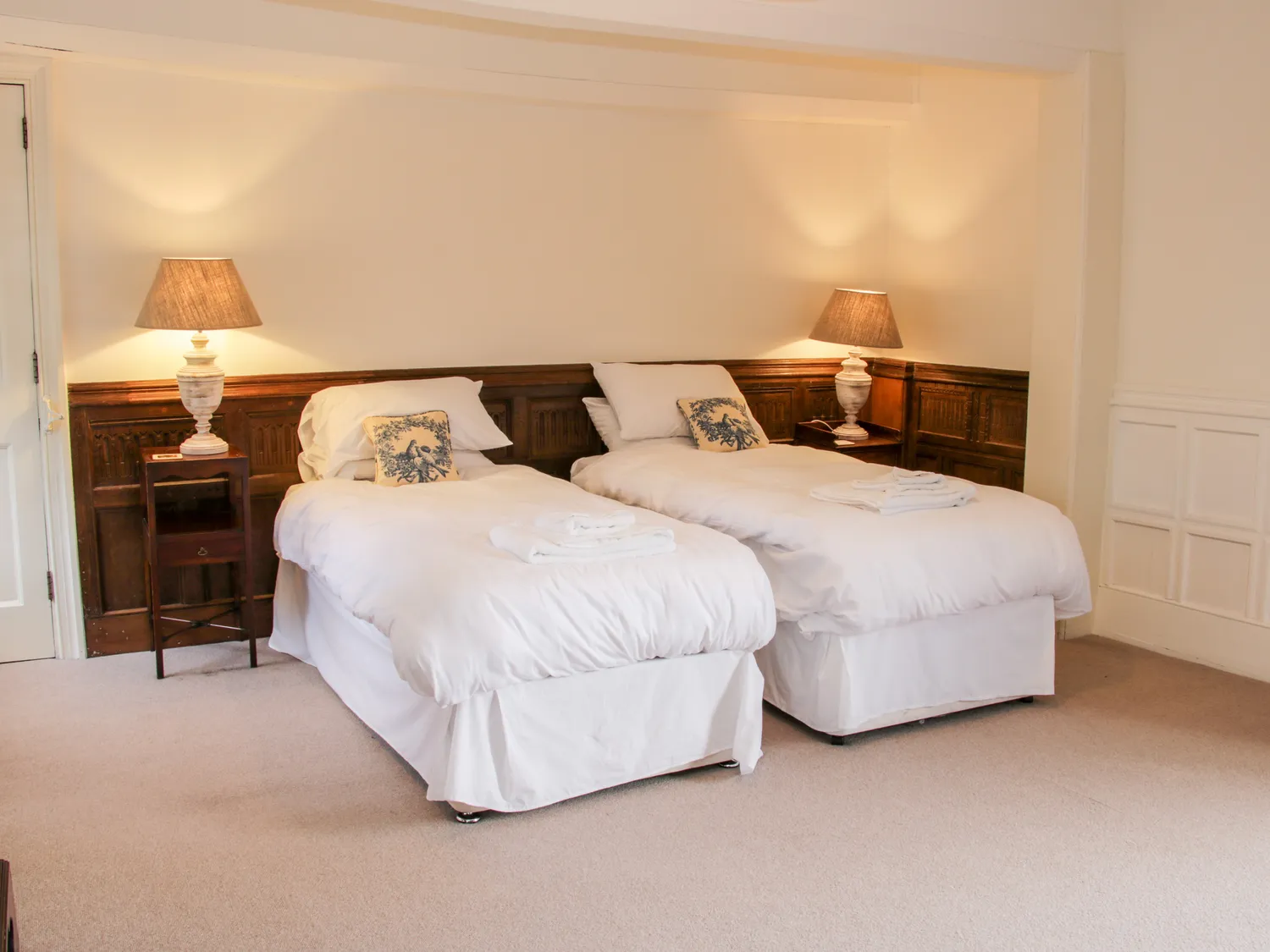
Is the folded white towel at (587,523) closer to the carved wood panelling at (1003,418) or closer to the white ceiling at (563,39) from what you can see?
the white ceiling at (563,39)

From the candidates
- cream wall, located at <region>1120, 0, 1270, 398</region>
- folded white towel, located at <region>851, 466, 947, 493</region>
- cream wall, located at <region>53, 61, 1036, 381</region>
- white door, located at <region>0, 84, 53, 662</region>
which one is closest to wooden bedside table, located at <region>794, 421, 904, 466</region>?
cream wall, located at <region>53, 61, 1036, 381</region>

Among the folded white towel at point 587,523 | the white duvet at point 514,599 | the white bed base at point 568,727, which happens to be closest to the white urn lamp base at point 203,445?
the white duvet at point 514,599

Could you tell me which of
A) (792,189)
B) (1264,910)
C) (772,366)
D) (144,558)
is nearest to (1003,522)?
(1264,910)

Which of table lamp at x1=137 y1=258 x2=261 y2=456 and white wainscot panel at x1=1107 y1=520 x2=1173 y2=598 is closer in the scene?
table lamp at x1=137 y1=258 x2=261 y2=456

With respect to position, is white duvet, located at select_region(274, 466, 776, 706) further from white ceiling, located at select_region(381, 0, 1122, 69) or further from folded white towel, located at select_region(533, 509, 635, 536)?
white ceiling, located at select_region(381, 0, 1122, 69)

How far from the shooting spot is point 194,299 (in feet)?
13.3

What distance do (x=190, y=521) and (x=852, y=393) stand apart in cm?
302

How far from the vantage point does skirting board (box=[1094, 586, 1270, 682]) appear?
165 inches

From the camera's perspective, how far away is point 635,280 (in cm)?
527

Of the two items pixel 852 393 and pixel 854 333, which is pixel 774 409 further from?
pixel 854 333

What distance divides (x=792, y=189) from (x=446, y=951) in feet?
13.5

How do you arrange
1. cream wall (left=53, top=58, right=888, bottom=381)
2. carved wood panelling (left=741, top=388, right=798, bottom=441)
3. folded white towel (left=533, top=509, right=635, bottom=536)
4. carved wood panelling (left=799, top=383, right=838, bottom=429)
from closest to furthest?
folded white towel (left=533, top=509, right=635, bottom=536)
cream wall (left=53, top=58, right=888, bottom=381)
carved wood panelling (left=741, top=388, right=798, bottom=441)
carved wood panelling (left=799, top=383, right=838, bottom=429)

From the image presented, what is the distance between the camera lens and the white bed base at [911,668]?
3508 mm

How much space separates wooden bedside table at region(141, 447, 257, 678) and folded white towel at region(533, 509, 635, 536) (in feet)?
4.51
